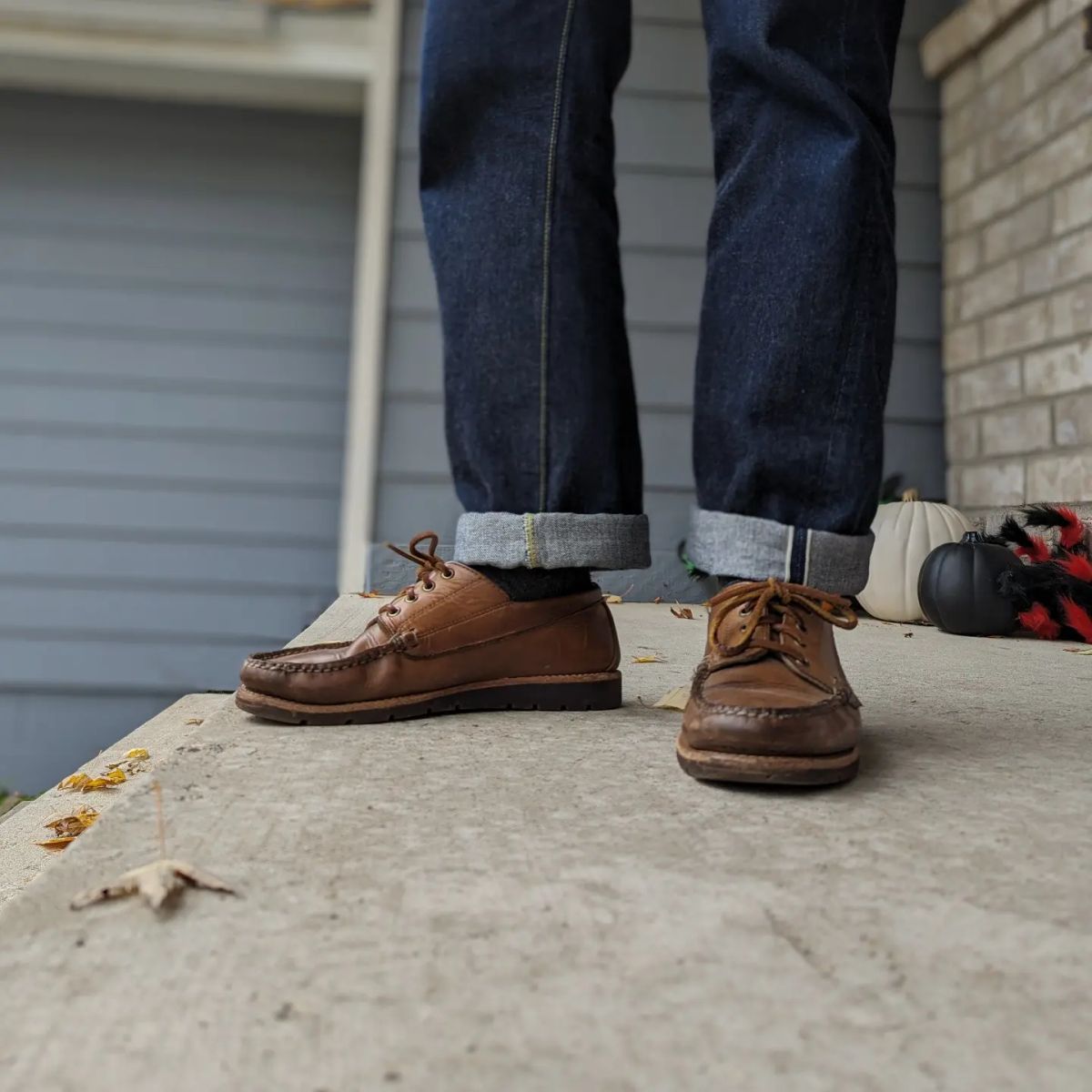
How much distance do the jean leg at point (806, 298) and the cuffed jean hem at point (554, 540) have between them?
4.0 inches

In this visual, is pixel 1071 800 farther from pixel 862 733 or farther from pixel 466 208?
pixel 466 208

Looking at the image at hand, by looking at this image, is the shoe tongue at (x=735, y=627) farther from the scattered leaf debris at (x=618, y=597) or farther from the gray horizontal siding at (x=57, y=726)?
the gray horizontal siding at (x=57, y=726)

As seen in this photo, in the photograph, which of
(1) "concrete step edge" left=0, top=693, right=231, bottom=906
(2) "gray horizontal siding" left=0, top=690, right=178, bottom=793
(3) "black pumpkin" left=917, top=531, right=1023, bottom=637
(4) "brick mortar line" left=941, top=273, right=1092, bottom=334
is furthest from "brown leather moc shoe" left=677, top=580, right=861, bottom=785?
(2) "gray horizontal siding" left=0, top=690, right=178, bottom=793

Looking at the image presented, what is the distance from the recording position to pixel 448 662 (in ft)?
3.00

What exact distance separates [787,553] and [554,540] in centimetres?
21

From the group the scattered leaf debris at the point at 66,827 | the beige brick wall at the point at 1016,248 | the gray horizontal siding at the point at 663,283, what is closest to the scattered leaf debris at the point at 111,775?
the scattered leaf debris at the point at 66,827

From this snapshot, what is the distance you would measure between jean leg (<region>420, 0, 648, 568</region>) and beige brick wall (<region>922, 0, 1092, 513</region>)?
170cm

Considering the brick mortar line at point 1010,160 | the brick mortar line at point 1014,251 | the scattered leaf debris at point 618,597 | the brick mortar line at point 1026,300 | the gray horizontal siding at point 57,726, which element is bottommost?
the gray horizontal siding at point 57,726

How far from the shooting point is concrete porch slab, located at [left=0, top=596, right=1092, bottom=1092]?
1.11 feet

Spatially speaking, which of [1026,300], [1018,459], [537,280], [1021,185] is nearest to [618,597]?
[1018,459]

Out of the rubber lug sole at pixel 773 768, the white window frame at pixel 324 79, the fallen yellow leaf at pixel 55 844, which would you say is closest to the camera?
the rubber lug sole at pixel 773 768

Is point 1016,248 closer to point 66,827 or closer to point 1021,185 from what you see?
point 1021,185

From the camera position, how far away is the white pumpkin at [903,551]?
2.30 metres

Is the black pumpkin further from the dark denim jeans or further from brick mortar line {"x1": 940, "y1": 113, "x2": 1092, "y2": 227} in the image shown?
the dark denim jeans
